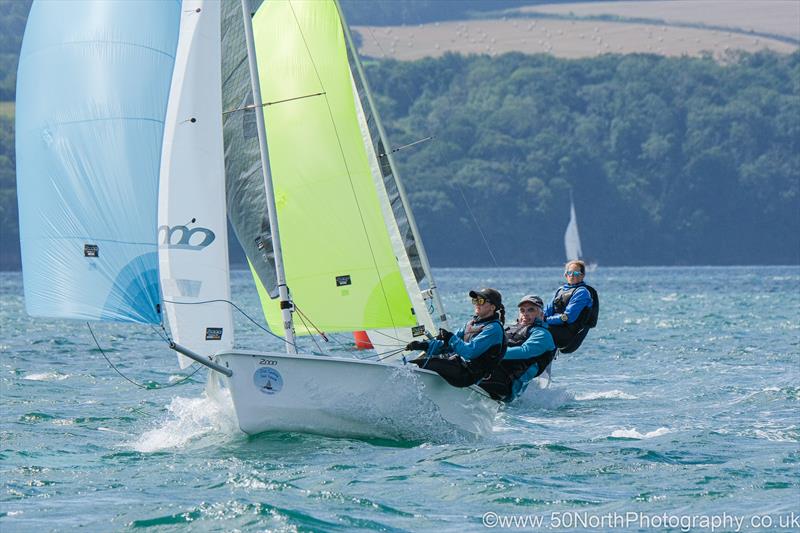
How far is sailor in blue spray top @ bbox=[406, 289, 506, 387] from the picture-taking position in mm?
12086

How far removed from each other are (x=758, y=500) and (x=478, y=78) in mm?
145630

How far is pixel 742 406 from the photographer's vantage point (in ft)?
52.3

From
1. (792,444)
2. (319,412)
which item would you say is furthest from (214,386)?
(792,444)

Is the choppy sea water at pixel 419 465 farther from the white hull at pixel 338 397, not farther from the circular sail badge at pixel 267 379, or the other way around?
the circular sail badge at pixel 267 379

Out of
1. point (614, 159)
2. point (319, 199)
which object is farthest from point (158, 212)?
point (614, 159)

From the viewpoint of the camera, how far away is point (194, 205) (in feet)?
38.6

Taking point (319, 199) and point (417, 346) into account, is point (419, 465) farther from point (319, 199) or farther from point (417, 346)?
point (319, 199)

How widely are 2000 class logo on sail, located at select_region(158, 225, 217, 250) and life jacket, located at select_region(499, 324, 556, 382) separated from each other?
9.19 ft

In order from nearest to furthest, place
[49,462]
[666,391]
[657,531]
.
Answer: [657,531], [49,462], [666,391]

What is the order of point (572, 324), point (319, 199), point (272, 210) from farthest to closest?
point (572, 324) < point (319, 199) < point (272, 210)

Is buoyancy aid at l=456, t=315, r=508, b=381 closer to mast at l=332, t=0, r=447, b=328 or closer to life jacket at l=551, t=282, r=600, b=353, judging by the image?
life jacket at l=551, t=282, r=600, b=353

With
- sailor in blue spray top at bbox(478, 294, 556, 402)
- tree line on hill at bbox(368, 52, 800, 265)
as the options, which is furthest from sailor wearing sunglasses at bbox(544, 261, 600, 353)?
tree line on hill at bbox(368, 52, 800, 265)

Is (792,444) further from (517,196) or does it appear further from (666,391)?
(517,196)

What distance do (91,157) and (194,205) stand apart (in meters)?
1.00
